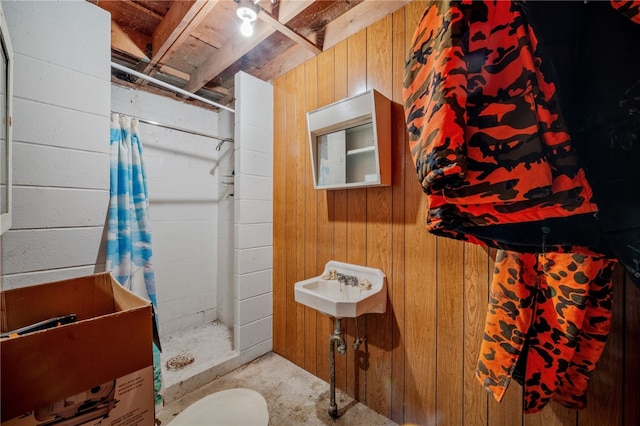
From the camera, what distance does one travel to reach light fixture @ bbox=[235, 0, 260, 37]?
4.10ft

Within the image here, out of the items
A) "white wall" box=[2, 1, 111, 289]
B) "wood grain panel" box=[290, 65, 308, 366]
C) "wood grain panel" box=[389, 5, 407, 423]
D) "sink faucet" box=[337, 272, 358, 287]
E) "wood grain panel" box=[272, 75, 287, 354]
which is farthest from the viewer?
"wood grain panel" box=[272, 75, 287, 354]

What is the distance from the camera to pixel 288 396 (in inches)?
67.4

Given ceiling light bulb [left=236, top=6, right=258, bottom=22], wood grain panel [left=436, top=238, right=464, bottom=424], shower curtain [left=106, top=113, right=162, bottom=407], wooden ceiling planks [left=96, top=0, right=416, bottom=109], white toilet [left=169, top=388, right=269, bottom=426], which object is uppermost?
wooden ceiling planks [left=96, top=0, right=416, bottom=109]

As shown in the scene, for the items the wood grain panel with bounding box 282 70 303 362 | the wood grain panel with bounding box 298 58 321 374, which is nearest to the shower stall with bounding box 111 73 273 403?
the wood grain panel with bounding box 282 70 303 362

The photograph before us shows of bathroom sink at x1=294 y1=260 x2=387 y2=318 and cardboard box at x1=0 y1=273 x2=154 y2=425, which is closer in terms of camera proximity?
cardboard box at x1=0 y1=273 x2=154 y2=425

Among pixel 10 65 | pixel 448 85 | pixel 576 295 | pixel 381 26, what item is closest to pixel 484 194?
pixel 448 85

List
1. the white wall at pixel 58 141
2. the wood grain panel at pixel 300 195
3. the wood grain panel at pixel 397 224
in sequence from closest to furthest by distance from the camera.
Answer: the white wall at pixel 58 141
the wood grain panel at pixel 397 224
the wood grain panel at pixel 300 195

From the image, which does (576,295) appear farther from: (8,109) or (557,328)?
(8,109)

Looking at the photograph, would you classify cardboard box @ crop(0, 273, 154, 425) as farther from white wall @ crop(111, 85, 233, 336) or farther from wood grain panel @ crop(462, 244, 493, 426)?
white wall @ crop(111, 85, 233, 336)

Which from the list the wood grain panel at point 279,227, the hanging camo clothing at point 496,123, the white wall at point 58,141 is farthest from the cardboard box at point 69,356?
the wood grain panel at point 279,227

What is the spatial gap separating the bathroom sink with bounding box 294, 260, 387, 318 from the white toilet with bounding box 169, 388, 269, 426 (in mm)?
624

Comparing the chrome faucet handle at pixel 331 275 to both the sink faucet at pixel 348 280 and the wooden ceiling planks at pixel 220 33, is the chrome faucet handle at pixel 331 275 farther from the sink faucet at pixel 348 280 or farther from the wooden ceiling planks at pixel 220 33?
the wooden ceiling planks at pixel 220 33

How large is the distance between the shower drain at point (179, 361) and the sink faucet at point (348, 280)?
4.42 feet

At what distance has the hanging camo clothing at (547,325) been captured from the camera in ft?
2.44
